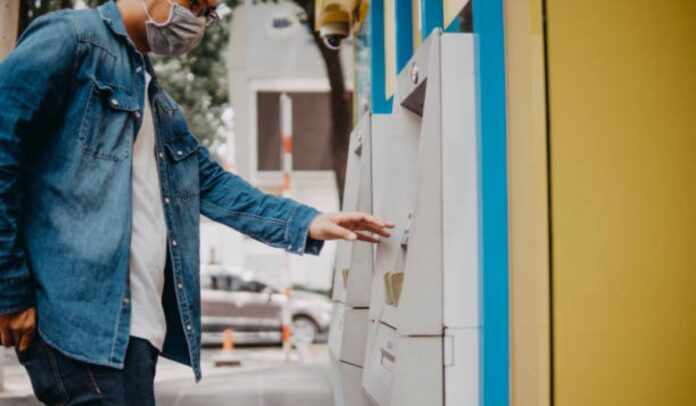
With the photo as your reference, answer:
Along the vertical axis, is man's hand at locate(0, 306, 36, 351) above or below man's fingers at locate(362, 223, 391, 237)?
below

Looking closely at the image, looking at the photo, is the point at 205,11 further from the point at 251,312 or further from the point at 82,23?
the point at 251,312

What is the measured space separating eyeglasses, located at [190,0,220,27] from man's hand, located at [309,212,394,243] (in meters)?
0.67

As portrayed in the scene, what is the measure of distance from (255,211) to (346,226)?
11.8 inches

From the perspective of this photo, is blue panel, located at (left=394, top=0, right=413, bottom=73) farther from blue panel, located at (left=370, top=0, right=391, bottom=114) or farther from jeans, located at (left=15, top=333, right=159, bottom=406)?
jeans, located at (left=15, top=333, right=159, bottom=406)

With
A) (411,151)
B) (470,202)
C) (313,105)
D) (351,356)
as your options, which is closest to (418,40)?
(411,151)

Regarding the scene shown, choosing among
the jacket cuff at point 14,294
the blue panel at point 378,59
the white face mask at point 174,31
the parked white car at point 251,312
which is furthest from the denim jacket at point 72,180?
the parked white car at point 251,312

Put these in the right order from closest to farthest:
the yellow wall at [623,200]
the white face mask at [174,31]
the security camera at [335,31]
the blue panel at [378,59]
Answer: the yellow wall at [623,200]
the white face mask at [174,31]
the blue panel at [378,59]
the security camera at [335,31]

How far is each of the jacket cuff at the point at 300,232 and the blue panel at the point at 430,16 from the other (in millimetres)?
931

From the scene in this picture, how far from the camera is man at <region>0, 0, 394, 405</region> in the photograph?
1844mm

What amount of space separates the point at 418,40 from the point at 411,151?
1103mm

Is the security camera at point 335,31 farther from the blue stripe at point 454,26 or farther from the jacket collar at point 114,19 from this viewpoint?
the jacket collar at point 114,19

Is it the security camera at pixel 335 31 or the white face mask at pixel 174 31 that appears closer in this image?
the white face mask at pixel 174 31

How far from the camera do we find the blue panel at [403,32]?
142 inches

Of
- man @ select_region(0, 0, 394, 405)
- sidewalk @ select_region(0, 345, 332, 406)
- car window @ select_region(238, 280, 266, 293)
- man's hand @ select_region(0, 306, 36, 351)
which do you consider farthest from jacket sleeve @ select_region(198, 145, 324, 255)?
car window @ select_region(238, 280, 266, 293)
